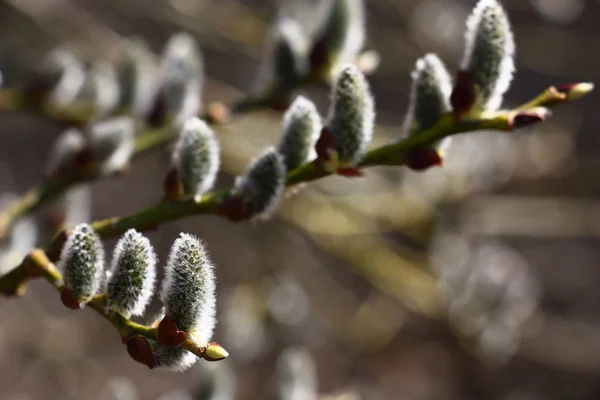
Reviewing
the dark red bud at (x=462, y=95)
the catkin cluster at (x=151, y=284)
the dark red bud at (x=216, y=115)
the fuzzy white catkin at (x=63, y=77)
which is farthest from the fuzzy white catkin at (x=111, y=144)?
the dark red bud at (x=462, y=95)

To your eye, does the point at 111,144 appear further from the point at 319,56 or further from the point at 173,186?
the point at 319,56

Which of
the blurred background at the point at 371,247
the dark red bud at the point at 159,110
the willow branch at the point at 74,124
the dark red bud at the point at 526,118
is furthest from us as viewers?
the blurred background at the point at 371,247

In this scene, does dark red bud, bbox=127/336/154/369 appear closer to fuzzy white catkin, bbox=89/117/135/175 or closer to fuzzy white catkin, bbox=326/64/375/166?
fuzzy white catkin, bbox=326/64/375/166

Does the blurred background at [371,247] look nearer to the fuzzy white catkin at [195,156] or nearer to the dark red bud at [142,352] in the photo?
the fuzzy white catkin at [195,156]

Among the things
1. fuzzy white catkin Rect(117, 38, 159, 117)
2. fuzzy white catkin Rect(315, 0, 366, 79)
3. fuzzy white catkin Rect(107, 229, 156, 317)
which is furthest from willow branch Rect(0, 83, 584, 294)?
fuzzy white catkin Rect(117, 38, 159, 117)

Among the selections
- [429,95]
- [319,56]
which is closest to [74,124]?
[319,56]

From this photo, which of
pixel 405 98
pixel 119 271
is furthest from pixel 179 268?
pixel 405 98
